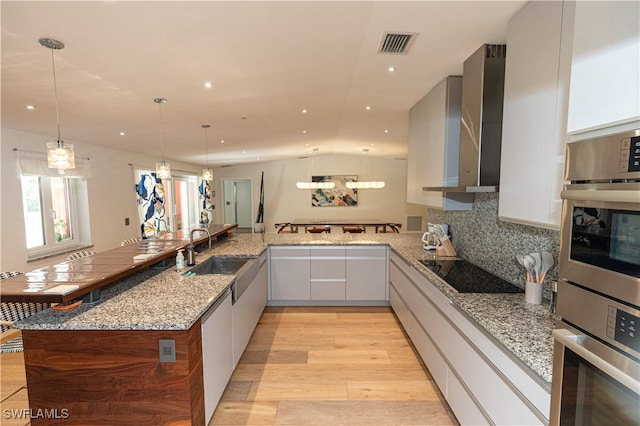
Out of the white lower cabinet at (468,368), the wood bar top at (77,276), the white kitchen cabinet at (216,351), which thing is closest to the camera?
the white lower cabinet at (468,368)

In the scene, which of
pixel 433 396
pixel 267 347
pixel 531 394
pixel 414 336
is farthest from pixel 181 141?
pixel 531 394

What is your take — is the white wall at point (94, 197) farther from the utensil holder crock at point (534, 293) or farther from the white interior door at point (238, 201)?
the utensil holder crock at point (534, 293)

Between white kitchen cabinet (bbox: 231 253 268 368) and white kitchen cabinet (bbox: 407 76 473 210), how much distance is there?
2.02m

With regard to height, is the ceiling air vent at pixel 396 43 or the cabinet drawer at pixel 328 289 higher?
the ceiling air vent at pixel 396 43

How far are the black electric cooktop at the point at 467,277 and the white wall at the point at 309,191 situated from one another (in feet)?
24.1

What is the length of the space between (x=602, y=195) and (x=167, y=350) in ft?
6.15

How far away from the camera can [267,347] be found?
304 centimetres

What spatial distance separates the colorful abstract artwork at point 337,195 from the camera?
1027cm

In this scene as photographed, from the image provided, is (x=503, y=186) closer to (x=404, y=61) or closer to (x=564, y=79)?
(x=564, y=79)

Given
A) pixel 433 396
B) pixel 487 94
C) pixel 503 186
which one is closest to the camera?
pixel 503 186

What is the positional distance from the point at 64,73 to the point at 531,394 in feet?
11.2

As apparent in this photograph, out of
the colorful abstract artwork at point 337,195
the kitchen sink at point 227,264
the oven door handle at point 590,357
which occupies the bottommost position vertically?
the kitchen sink at point 227,264

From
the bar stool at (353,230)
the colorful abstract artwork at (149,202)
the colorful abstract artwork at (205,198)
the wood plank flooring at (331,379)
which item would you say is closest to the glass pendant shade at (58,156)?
the wood plank flooring at (331,379)

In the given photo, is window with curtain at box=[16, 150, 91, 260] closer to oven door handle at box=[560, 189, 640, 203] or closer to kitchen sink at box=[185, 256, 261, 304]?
kitchen sink at box=[185, 256, 261, 304]
